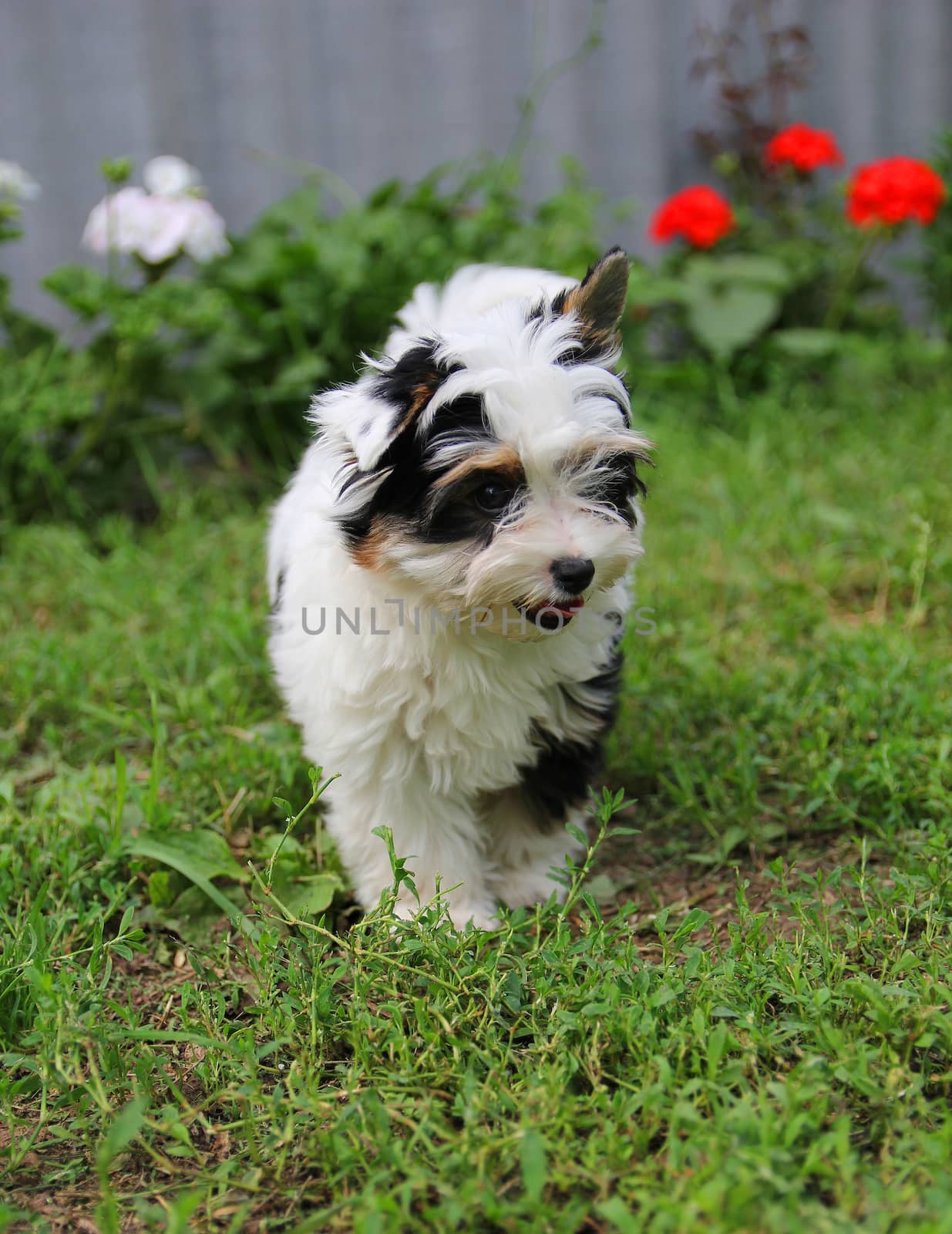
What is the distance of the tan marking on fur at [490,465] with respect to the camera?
2064 millimetres

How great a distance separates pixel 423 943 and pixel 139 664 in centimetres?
172

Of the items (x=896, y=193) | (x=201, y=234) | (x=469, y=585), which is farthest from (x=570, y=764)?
(x=896, y=193)

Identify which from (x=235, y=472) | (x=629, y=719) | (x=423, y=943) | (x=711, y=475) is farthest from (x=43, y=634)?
(x=711, y=475)

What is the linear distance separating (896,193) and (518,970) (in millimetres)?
4835

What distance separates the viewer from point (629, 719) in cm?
320

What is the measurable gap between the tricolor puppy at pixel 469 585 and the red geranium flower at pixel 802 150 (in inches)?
146

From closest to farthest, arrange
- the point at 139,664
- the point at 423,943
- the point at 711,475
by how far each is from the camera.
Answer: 1. the point at 423,943
2. the point at 139,664
3. the point at 711,475

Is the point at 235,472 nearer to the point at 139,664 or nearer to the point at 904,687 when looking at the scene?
the point at 139,664

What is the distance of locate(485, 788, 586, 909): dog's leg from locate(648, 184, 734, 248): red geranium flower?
4061mm

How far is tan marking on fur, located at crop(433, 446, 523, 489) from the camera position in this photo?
6.77 ft

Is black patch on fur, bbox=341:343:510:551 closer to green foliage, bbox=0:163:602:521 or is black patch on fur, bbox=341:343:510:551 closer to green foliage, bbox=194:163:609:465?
green foliage, bbox=0:163:602:521

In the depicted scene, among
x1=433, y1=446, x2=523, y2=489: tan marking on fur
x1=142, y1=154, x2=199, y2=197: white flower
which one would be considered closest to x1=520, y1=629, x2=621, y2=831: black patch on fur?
x1=433, y1=446, x2=523, y2=489: tan marking on fur

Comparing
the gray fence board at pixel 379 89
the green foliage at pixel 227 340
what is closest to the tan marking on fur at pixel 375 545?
the green foliage at pixel 227 340

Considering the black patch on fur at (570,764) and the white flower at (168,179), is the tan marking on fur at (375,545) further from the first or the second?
the white flower at (168,179)
